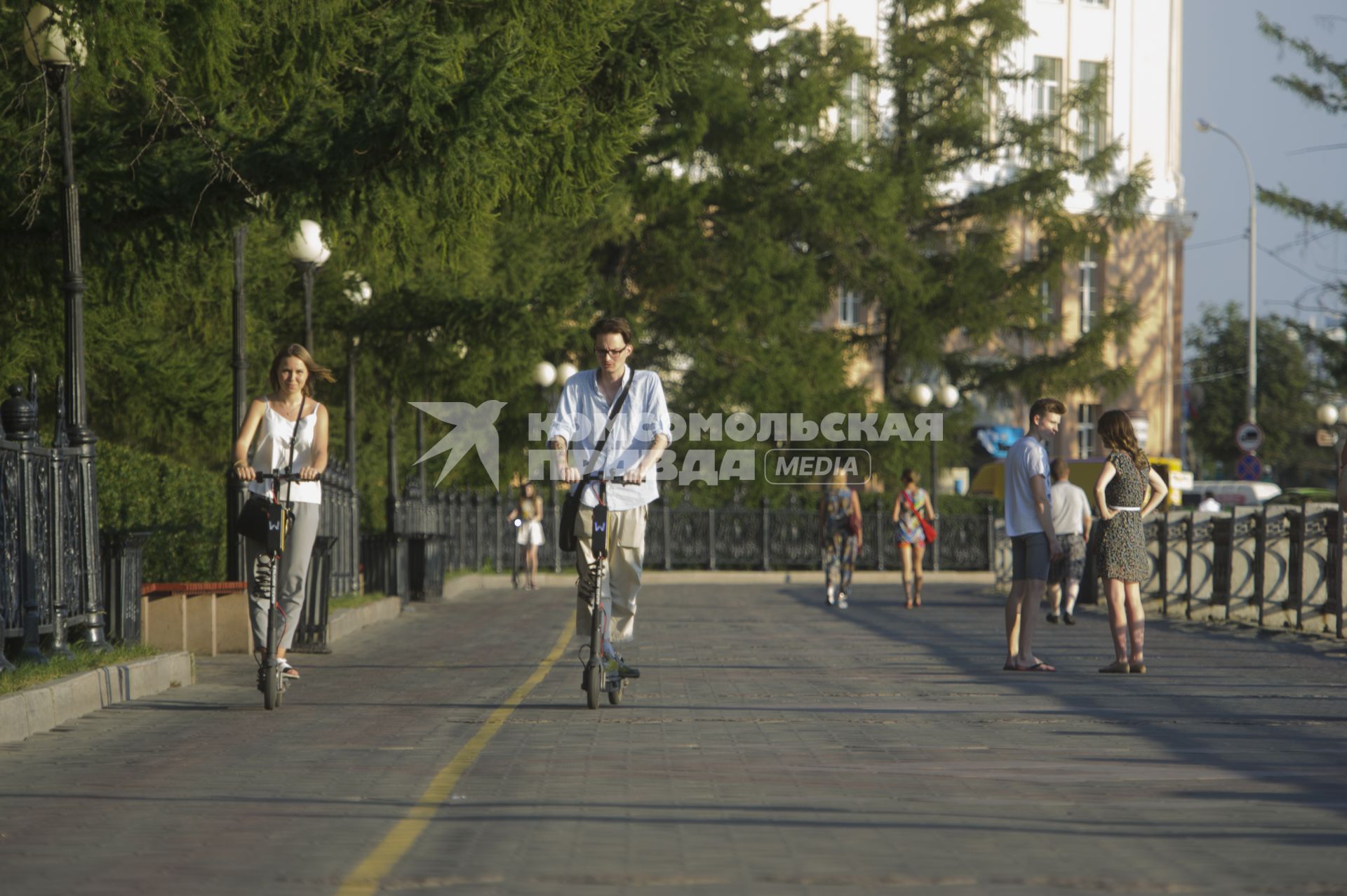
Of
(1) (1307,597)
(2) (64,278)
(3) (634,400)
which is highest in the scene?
(2) (64,278)

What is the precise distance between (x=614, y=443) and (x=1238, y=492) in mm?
58199

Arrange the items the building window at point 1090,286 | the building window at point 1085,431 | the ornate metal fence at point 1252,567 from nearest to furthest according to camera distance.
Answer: the ornate metal fence at point 1252,567
the building window at point 1090,286
the building window at point 1085,431

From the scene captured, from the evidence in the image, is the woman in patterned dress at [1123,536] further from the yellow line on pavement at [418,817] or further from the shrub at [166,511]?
the shrub at [166,511]

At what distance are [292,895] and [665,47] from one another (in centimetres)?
1321

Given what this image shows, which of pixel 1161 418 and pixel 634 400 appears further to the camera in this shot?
pixel 1161 418

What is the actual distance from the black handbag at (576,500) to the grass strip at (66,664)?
288cm

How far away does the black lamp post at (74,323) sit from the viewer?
12164mm

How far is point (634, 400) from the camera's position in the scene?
10242 millimetres

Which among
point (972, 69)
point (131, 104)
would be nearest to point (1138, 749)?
point (131, 104)

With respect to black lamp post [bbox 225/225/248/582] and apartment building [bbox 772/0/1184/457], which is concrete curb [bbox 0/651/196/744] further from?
apartment building [bbox 772/0/1184/457]

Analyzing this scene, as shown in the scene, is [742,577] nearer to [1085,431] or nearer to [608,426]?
[1085,431]

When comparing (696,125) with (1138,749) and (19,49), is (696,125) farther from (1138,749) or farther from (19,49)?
(1138,749)

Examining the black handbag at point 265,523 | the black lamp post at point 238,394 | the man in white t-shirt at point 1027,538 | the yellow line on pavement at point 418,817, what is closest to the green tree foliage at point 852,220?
the black lamp post at point 238,394

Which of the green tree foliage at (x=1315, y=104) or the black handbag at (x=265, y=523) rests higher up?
the green tree foliage at (x=1315, y=104)
